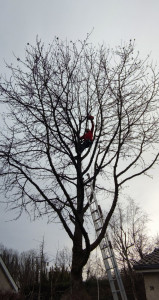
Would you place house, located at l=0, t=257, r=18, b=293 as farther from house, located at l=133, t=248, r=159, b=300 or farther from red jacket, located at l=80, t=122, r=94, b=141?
red jacket, located at l=80, t=122, r=94, b=141

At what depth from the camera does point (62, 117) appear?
7305mm

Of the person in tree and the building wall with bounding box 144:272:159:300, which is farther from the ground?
the person in tree

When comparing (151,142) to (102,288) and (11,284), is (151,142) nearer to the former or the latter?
(11,284)

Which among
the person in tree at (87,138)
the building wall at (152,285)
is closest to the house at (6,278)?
the building wall at (152,285)

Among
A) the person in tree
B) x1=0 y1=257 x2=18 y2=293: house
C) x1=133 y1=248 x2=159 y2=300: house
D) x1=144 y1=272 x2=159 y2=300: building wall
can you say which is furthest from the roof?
x1=0 y1=257 x2=18 y2=293: house

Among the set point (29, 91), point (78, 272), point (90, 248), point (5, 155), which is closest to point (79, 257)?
point (78, 272)

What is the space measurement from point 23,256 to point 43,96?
2347 inches

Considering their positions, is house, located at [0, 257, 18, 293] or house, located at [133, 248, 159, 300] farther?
house, located at [0, 257, 18, 293]

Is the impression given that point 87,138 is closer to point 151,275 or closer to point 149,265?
point 149,265

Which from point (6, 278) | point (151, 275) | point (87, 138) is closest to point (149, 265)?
point (151, 275)

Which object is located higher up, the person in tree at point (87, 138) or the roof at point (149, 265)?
the person in tree at point (87, 138)

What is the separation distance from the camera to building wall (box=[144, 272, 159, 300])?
11.1 meters

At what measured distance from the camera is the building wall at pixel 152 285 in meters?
11.1

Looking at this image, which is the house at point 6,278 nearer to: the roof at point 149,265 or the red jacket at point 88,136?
the roof at point 149,265
